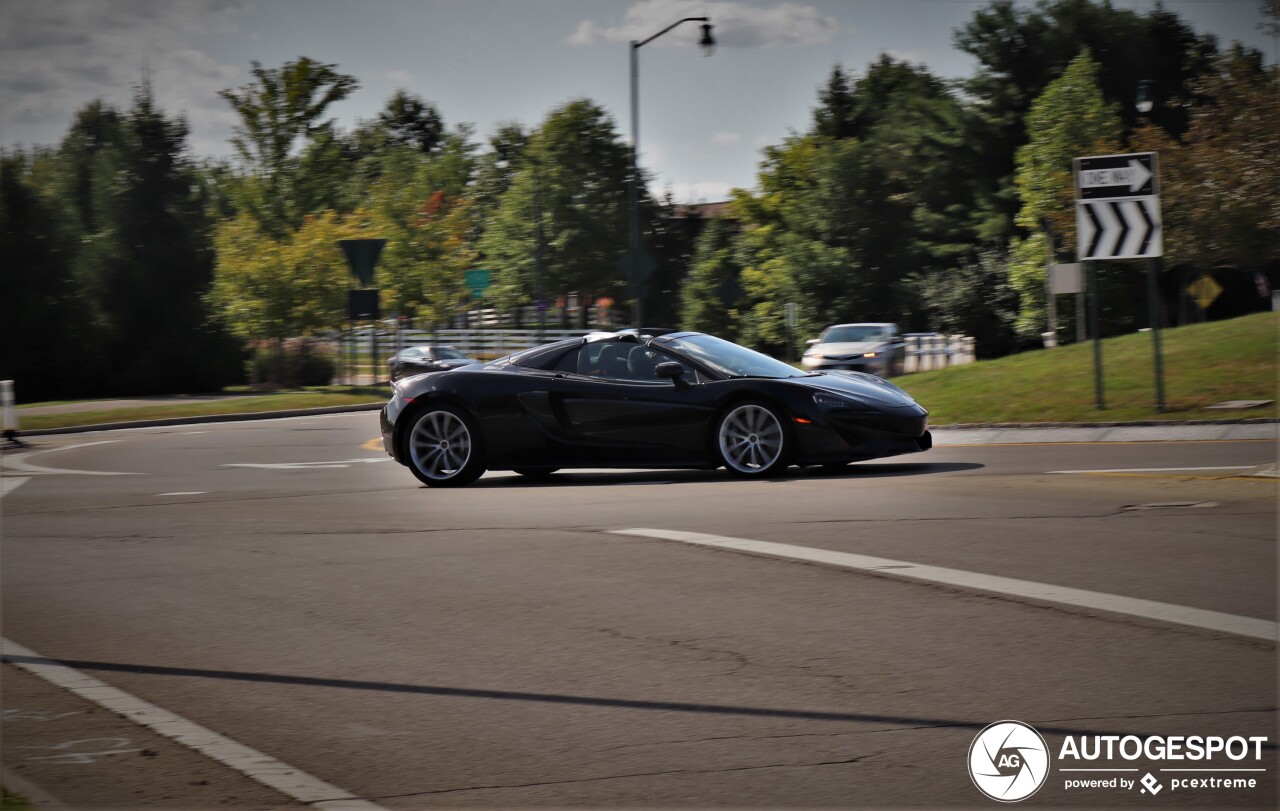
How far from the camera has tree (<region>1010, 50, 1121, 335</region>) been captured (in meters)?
54.9

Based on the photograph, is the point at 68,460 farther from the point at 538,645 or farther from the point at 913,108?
the point at 913,108

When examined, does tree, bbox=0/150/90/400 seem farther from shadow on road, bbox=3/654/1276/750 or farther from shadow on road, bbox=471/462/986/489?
Answer: shadow on road, bbox=3/654/1276/750

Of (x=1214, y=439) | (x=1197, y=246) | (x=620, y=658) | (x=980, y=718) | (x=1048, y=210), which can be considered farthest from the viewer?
(x=1048, y=210)

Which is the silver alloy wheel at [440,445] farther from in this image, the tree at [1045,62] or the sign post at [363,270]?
the tree at [1045,62]

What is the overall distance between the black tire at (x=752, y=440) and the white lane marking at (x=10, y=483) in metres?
6.93

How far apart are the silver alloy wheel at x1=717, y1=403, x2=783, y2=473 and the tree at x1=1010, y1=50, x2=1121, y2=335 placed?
42588 mm

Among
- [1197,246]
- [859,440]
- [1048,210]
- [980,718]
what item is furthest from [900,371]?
[980,718]

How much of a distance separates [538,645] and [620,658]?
0.46 m

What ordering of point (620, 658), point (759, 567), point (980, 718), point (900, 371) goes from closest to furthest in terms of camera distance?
point (980, 718) < point (620, 658) < point (759, 567) < point (900, 371)

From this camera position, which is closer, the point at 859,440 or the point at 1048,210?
the point at 859,440

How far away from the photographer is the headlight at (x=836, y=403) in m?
12.4

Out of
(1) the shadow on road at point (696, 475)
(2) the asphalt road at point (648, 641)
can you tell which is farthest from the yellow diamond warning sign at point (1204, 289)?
(2) the asphalt road at point (648, 641)

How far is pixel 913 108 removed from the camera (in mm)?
73500

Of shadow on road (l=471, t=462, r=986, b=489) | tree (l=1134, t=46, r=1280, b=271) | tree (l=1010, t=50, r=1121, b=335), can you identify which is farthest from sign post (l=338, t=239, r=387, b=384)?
tree (l=1010, t=50, r=1121, b=335)
